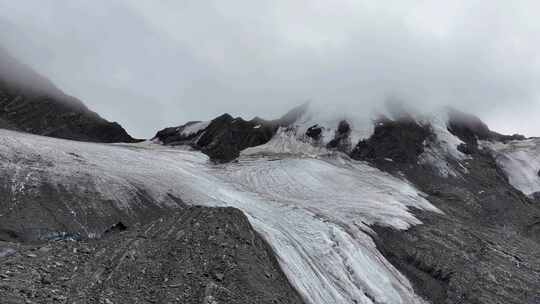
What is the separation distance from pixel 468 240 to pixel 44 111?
49.2m

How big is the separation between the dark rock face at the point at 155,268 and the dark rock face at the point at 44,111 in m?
43.0

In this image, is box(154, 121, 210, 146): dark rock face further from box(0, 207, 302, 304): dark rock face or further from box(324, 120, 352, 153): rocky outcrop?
box(0, 207, 302, 304): dark rock face

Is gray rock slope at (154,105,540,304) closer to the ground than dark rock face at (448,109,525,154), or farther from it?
closer to the ground

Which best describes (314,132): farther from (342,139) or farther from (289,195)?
(289,195)

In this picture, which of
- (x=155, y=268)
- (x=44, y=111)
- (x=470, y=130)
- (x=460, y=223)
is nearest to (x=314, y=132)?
(x=470, y=130)

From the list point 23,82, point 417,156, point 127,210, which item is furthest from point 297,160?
point 23,82

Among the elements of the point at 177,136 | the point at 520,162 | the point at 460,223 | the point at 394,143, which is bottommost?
the point at 460,223

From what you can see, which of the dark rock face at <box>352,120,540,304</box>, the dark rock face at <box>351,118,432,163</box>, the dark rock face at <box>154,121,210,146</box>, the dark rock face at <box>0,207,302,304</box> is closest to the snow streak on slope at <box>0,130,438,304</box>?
the dark rock face at <box>352,120,540,304</box>

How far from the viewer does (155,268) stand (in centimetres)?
1930

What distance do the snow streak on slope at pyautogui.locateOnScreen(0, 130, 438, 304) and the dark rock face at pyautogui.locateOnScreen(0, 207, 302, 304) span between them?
386 centimetres

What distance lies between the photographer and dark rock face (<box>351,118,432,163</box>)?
58.6 m

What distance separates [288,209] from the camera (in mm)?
36281

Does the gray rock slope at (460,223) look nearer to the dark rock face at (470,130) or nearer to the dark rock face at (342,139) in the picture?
the dark rock face at (470,130)

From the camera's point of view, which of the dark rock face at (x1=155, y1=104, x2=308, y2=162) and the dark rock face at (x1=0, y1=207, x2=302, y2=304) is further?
the dark rock face at (x1=155, y1=104, x2=308, y2=162)
